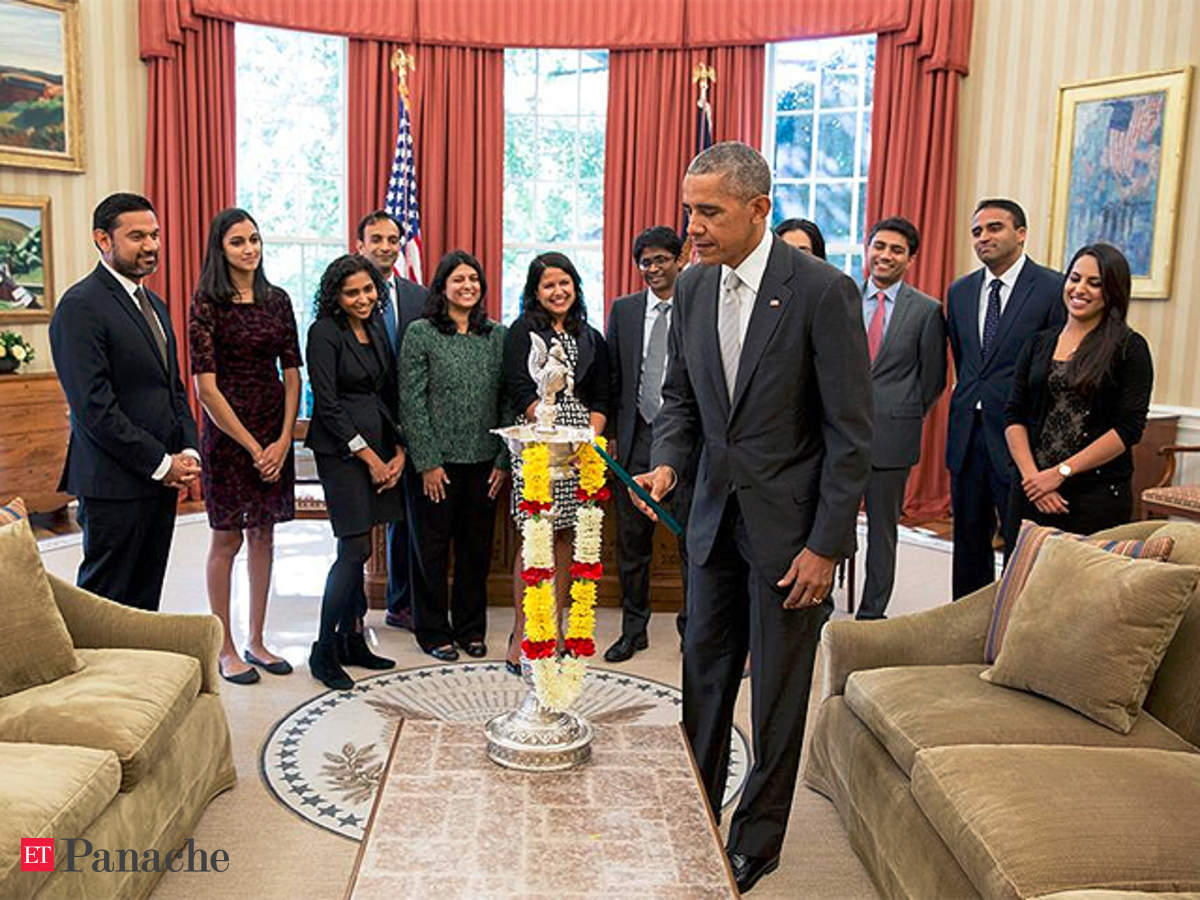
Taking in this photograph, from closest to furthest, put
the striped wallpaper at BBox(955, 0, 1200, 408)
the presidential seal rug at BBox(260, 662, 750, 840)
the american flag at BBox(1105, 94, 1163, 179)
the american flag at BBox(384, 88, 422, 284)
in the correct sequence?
the presidential seal rug at BBox(260, 662, 750, 840) → the striped wallpaper at BBox(955, 0, 1200, 408) → the american flag at BBox(1105, 94, 1163, 179) → the american flag at BBox(384, 88, 422, 284)

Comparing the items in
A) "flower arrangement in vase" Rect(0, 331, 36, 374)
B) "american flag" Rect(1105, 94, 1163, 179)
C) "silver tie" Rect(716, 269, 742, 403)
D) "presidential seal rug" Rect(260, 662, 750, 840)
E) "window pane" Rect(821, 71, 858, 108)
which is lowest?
"presidential seal rug" Rect(260, 662, 750, 840)

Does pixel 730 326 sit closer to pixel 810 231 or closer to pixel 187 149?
pixel 810 231

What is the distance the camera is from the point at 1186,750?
2473 mm

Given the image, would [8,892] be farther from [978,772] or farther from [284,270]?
[284,270]

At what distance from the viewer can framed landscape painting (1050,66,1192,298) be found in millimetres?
6285

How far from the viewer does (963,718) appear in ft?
8.38

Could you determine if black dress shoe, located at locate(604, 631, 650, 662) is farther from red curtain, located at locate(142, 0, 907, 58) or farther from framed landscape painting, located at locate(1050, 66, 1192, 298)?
red curtain, located at locate(142, 0, 907, 58)

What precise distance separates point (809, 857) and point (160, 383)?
2461 millimetres

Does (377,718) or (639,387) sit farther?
(639,387)

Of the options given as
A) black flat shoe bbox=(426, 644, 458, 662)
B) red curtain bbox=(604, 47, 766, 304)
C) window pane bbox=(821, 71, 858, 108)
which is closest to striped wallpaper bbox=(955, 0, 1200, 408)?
window pane bbox=(821, 71, 858, 108)

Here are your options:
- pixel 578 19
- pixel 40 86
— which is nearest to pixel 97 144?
pixel 40 86

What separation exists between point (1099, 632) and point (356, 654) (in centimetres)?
271

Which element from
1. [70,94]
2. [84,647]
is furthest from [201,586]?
[70,94]

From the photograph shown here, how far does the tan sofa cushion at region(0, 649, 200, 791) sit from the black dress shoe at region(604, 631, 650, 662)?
1.88m
